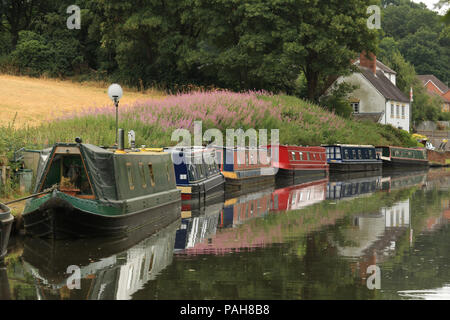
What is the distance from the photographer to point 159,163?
1931cm

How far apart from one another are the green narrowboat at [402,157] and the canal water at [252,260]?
91.8 feet

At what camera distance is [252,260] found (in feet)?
42.7

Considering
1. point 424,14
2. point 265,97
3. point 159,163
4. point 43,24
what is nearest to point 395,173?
point 265,97

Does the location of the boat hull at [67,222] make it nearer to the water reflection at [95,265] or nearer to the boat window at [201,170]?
the water reflection at [95,265]

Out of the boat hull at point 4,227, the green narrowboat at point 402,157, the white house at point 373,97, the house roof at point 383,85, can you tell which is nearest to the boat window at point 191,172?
the boat hull at point 4,227

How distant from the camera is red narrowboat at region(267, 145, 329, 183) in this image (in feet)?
117

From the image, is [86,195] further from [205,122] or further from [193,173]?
[205,122]

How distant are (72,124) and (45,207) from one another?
1100cm

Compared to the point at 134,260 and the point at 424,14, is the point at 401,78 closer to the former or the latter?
the point at 424,14

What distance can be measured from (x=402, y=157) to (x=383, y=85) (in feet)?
51.1

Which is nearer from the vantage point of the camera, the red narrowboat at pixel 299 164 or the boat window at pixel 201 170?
the boat window at pixel 201 170

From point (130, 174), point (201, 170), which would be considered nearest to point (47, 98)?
point (201, 170)

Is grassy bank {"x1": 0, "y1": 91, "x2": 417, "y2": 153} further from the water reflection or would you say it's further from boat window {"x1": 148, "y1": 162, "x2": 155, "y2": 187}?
the water reflection

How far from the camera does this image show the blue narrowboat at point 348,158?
42531mm
